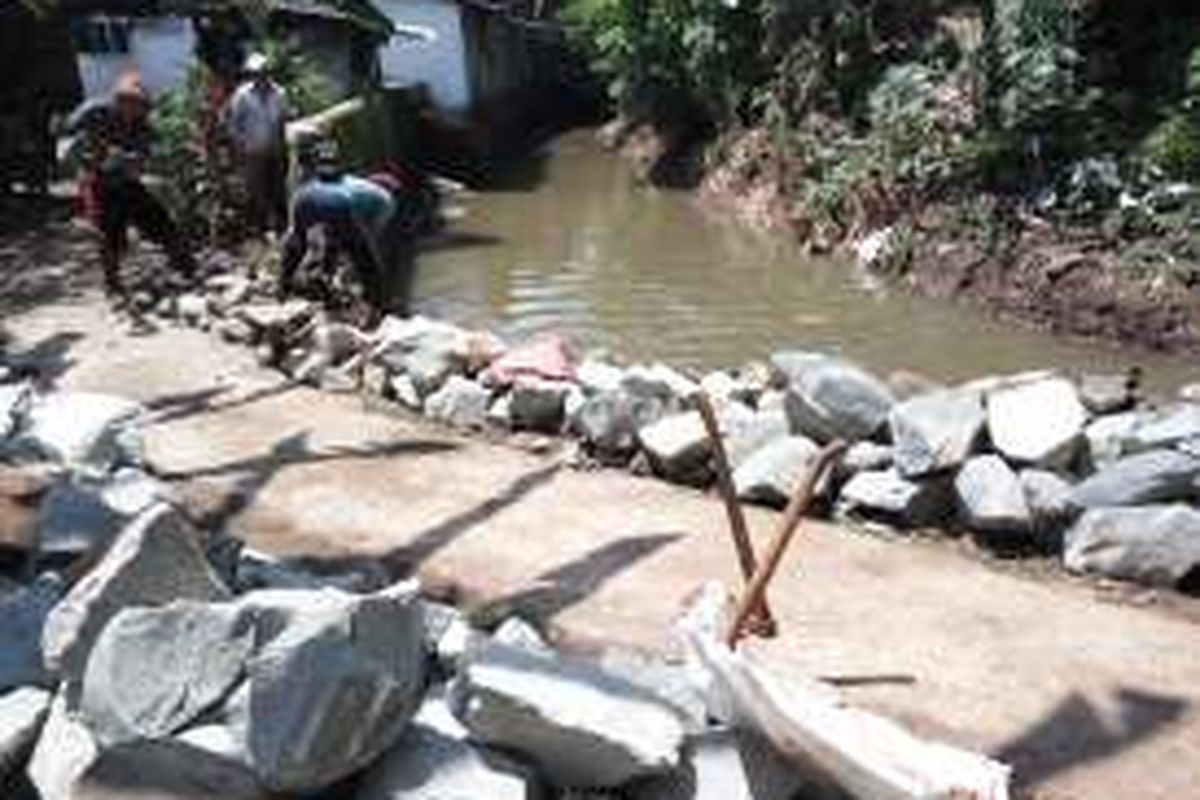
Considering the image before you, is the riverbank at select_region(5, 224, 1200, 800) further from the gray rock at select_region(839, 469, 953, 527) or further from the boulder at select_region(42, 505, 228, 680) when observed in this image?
the boulder at select_region(42, 505, 228, 680)

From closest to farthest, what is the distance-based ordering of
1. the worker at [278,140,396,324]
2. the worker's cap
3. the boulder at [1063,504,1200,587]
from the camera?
1. the boulder at [1063,504,1200,587]
2. the worker at [278,140,396,324]
3. the worker's cap

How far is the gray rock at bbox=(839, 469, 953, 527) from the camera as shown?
28.2 ft

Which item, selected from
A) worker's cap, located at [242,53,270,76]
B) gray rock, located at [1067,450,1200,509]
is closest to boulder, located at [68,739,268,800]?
gray rock, located at [1067,450,1200,509]

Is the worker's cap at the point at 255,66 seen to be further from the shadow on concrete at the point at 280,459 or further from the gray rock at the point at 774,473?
the gray rock at the point at 774,473

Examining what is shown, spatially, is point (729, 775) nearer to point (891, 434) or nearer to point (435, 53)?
point (891, 434)

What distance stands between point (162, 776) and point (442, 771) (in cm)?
85

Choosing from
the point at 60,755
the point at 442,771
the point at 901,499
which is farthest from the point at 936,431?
the point at 60,755

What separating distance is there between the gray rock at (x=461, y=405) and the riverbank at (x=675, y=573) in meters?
0.20

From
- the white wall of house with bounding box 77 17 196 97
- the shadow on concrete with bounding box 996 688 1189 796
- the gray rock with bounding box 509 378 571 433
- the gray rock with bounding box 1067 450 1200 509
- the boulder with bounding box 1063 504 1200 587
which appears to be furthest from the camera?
the white wall of house with bounding box 77 17 196 97

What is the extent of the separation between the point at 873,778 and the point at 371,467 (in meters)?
4.38

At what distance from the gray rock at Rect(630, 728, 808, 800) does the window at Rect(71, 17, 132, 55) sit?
1909 cm

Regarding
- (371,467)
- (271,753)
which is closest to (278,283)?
(371,467)

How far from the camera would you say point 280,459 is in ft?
31.8

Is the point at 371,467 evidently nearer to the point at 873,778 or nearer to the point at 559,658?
the point at 559,658
